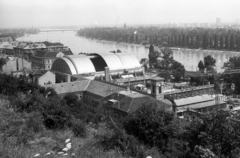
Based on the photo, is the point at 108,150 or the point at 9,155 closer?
the point at 9,155

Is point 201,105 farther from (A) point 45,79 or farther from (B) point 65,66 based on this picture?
(B) point 65,66

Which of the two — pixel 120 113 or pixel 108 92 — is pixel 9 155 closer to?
pixel 120 113

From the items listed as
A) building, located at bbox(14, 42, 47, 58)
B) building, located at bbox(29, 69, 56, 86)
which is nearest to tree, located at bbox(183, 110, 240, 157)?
Result: building, located at bbox(29, 69, 56, 86)

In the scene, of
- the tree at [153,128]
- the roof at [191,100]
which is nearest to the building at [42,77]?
the roof at [191,100]

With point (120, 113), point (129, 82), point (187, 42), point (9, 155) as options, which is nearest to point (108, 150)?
point (9, 155)

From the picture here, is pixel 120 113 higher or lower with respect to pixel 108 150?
lower

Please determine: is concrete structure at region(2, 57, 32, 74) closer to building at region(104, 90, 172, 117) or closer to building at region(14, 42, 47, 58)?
building at region(14, 42, 47, 58)

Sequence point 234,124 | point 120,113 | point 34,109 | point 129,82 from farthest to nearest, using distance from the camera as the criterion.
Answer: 1. point 129,82
2. point 120,113
3. point 34,109
4. point 234,124

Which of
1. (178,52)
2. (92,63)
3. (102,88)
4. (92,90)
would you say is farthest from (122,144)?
(178,52)
